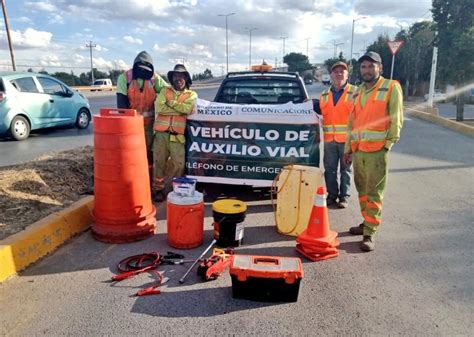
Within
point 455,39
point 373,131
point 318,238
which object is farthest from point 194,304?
point 455,39

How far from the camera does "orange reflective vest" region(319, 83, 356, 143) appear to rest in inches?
213

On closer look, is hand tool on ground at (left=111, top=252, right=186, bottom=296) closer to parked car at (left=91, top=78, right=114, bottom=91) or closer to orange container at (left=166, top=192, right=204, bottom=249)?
orange container at (left=166, top=192, right=204, bottom=249)

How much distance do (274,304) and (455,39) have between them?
618 inches

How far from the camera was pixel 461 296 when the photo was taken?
333 cm

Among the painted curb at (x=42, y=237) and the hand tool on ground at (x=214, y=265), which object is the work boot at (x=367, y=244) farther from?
the painted curb at (x=42, y=237)

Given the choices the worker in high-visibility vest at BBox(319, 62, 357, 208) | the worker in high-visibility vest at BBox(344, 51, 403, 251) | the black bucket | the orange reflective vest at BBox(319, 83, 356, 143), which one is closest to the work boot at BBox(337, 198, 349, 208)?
the worker in high-visibility vest at BBox(319, 62, 357, 208)

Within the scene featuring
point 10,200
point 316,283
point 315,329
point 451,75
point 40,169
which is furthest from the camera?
point 451,75

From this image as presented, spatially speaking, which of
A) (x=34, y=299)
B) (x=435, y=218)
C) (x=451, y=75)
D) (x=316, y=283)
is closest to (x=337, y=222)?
(x=435, y=218)

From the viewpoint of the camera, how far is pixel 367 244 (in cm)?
422

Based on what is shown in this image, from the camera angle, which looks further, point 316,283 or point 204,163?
point 204,163

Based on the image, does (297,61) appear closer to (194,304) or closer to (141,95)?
(141,95)

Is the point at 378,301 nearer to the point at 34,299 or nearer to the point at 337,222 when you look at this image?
the point at 337,222

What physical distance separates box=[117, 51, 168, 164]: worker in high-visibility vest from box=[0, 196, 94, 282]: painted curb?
5.63 ft

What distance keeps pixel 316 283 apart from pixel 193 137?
10.1ft
